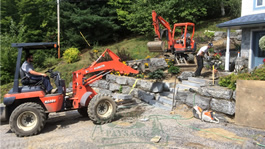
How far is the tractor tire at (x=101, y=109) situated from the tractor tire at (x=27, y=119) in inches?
51.7

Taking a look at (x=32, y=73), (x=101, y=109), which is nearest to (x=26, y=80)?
A: (x=32, y=73)

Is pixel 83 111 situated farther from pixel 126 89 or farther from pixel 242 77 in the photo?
pixel 242 77

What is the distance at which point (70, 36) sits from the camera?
2186 cm

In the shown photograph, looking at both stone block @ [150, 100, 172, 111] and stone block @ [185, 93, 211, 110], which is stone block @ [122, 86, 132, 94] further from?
stone block @ [185, 93, 211, 110]

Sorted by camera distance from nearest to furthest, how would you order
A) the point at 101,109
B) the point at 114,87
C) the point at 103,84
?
the point at 101,109 → the point at 114,87 → the point at 103,84

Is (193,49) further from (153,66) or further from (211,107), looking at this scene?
(211,107)

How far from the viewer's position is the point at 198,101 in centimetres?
680

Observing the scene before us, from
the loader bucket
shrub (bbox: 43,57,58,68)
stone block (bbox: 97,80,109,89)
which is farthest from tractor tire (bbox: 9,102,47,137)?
shrub (bbox: 43,57,58,68)

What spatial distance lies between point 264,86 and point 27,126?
20.9 feet

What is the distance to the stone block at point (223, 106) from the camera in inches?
235

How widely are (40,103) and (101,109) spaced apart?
A: 5.70ft

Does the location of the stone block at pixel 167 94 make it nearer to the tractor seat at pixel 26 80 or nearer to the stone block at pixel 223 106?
the stone block at pixel 223 106

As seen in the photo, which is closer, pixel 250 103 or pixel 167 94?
pixel 250 103

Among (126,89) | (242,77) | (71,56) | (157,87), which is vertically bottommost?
(126,89)
